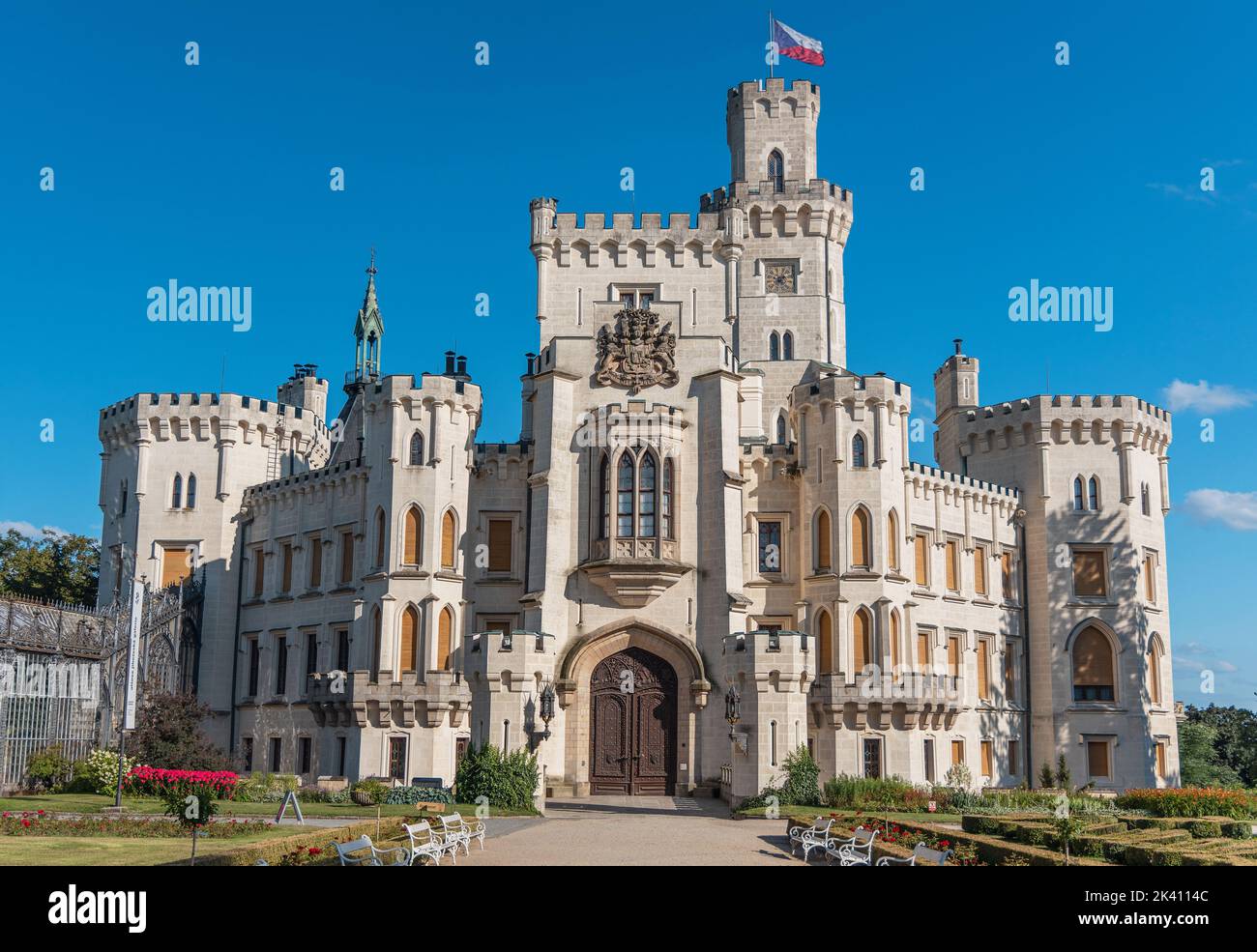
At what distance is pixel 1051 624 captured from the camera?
52.0 meters

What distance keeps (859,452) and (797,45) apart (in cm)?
1907

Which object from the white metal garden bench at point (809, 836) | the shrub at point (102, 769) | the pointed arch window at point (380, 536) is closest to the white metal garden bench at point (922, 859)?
the white metal garden bench at point (809, 836)

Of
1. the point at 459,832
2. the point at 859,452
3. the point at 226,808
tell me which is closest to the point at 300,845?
the point at 459,832

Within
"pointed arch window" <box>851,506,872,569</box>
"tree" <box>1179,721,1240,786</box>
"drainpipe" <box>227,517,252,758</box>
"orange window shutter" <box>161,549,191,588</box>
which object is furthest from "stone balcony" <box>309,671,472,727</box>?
"tree" <box>1179,721,1240,786</box>

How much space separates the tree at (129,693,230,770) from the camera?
4259 cm

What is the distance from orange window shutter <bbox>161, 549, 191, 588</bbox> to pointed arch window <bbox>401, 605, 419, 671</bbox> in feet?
42.5

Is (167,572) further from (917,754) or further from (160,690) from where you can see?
(917,754)

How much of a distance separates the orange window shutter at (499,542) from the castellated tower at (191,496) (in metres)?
13.7

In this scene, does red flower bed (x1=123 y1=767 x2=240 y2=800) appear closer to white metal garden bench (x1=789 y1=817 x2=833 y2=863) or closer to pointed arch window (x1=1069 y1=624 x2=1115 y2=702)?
white metal garden bench (x1=789 y1=817 x2=833 y2=863)

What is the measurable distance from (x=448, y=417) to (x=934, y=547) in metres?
19.4

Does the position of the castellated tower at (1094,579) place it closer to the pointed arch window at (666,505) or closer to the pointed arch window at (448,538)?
the pointed arch window at (666,505)

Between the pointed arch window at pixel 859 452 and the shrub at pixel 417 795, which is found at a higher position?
the pointed arch window at pixel 859 452

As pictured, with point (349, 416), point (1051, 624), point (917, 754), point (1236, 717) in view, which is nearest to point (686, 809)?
point (917, 754)

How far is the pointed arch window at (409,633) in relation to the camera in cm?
4603
